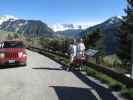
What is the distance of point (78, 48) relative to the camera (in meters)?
21.8

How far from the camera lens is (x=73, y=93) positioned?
483 inches

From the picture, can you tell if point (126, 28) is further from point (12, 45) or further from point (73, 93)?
point (73, 93)

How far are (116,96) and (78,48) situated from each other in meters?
10.7

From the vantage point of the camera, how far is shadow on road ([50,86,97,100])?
37.2 ft

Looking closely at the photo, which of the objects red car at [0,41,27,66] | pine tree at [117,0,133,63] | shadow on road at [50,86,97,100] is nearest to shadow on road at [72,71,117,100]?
shadow on road at [50,86,97,100]

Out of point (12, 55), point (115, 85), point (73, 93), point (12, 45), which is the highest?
point (12, 45)

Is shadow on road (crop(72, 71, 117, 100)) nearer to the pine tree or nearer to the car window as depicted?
the car window

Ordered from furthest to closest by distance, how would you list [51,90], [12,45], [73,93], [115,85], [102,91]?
[12,45], [51,90], [115,85], [102,91], [73,93]

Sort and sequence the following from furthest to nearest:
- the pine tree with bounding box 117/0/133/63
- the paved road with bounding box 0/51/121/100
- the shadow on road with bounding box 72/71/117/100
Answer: the pine tree with bounding box 117/0/133/63, the paved road with bounding box 0/51/121/100, the shadow on road with bounding box 72/71/117/100

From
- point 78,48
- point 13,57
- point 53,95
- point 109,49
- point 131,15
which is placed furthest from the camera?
point 109,49

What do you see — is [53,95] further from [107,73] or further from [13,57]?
[13,57]

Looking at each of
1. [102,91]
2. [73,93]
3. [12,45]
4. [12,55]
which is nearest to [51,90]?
[73,93]

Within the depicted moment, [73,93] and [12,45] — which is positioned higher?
[12,45]

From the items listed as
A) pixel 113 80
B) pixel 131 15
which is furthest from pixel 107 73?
pixel 131 15
